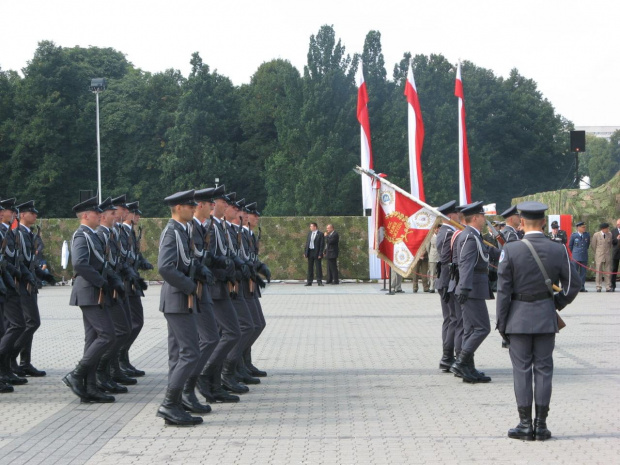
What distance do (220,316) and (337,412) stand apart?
1.61 m

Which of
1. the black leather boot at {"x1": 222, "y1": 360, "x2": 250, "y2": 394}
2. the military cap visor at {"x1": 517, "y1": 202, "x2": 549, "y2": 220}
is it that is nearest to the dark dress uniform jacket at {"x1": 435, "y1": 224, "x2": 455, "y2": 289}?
the black leather boot at {"x1": 222, "y1": 360, "x2": 250, "y2": 394}

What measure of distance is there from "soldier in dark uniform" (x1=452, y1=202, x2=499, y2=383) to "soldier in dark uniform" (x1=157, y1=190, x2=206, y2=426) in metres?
3.47

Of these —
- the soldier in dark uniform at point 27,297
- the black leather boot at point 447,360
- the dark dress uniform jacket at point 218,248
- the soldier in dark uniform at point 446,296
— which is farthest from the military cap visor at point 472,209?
the soldier in dark uniform at point 27,297

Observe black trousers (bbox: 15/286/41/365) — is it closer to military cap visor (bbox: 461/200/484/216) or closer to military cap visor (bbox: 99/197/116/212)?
military cap visor (bbox: 99/197/116/212)

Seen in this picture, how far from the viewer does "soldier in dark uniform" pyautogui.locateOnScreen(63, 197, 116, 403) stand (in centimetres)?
976

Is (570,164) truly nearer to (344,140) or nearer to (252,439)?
(344,140)

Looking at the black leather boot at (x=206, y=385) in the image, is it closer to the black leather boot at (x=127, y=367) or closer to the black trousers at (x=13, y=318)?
the black leather boot at (x=127, y=367)

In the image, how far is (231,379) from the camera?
10.5 metres

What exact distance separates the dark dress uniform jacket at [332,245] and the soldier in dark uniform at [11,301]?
66.2 feet

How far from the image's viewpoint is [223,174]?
6862 cm

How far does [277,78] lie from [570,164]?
76.2 ft

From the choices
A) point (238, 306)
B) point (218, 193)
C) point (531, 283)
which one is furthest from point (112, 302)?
point (531, 283)

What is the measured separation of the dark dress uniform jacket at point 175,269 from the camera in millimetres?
8391

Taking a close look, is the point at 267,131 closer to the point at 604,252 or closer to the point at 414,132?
the point at 414,132
